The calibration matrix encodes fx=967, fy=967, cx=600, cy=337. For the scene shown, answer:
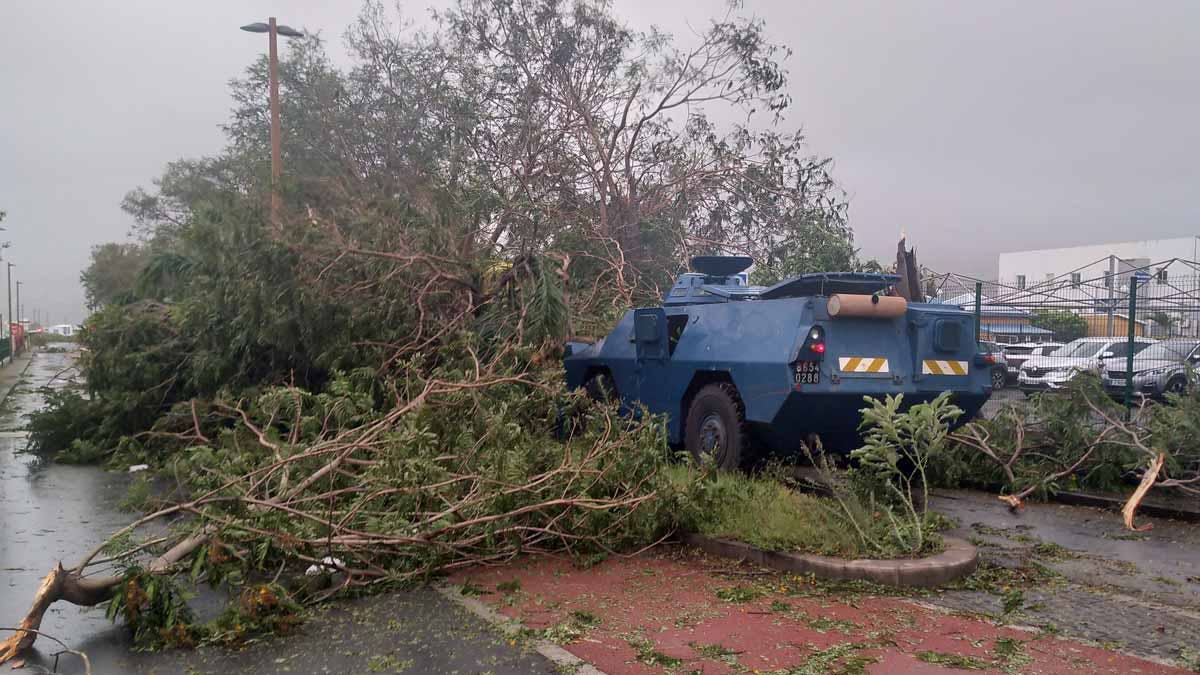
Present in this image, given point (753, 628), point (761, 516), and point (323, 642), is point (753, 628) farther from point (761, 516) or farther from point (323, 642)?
point (323, 642)

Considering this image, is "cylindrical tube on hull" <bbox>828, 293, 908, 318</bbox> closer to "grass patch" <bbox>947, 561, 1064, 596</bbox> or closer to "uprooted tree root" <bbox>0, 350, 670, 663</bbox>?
"uprooted tree root" <bbox>0, 350, 670, 663</bbox>

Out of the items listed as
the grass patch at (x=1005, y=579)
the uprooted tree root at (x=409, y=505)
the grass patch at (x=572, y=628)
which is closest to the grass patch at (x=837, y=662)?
the grass patch at (x=572, y=628)

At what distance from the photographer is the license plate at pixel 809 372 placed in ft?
26.0

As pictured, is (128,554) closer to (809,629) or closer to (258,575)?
(258,575)

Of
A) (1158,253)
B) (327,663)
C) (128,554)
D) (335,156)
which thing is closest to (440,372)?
(128,554)

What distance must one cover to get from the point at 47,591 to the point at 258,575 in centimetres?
131

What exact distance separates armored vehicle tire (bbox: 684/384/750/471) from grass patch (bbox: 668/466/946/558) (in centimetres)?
138

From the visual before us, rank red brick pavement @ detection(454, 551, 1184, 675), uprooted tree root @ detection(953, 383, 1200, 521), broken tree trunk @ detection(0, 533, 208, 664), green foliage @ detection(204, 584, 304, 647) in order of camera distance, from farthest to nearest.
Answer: uprooted tree root @ detection(953, 383, 1200, 521) → green foliage @ detection(204, 584, 304, 647) → broken tree trunk @ detection(0, 533, 208, 664) → red brick pavement @ detection(454, 551, 1184, 675)

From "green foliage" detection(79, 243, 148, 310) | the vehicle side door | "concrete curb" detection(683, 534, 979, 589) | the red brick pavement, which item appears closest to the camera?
the red brick pavement

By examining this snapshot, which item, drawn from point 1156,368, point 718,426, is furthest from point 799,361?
point 1156,368

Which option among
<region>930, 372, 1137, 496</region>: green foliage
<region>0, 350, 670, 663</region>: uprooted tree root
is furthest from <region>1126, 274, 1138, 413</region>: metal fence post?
<region>0, 350, 670, 663</region>: uprooted tree root

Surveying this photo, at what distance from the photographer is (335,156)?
1955 cm

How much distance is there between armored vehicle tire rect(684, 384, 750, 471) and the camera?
28.3ft

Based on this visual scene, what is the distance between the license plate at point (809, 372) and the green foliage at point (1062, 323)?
4.96 meters
